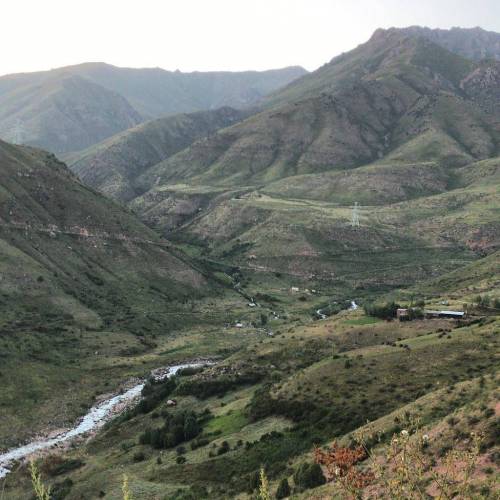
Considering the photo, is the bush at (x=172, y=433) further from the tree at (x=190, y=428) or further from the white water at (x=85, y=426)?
the white water at (x=85, y=426)

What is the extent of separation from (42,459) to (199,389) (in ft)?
80.9

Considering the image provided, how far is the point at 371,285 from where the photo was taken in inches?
7377

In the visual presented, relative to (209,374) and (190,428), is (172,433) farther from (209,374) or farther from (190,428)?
(209,374)

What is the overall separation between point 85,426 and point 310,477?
172 ft

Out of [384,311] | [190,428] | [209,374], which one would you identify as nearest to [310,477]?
[190,428]

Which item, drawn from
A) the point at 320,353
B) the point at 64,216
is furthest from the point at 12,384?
the point at 64,216

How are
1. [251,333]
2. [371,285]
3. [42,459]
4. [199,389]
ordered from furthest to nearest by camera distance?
[371,285] < [251,333] < [199,389] < [42,459]

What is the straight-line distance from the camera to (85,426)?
80.9 meters

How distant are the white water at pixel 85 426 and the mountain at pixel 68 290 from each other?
8.61 feet

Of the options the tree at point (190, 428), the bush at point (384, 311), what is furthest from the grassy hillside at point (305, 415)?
the bush at point (384, 311)

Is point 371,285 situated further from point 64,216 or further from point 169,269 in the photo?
point 64,216

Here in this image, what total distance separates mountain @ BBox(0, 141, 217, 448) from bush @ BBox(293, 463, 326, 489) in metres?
50.3

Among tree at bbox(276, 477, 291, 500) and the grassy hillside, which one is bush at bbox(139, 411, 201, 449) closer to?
the grassy hillside

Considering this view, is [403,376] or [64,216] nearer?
[403,376]
